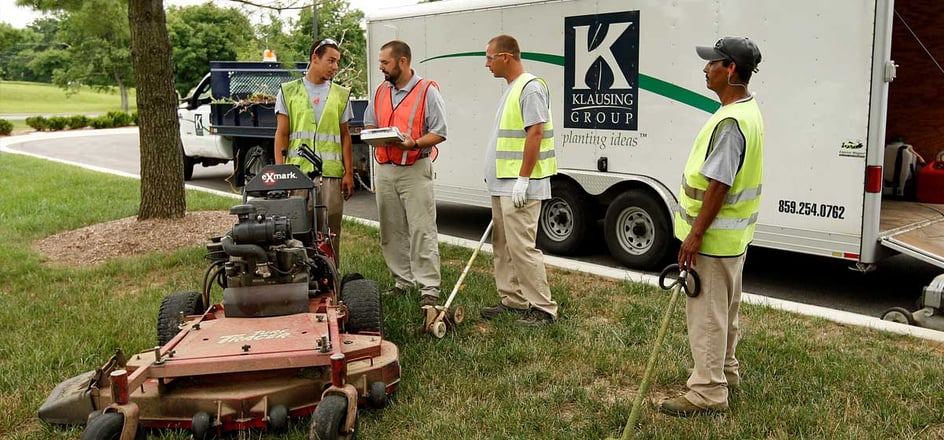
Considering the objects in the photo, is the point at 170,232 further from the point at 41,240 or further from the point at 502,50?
the point at 502,50

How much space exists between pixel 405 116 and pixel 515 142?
856 millimetres

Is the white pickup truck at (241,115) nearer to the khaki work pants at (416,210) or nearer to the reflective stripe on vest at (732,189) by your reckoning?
the khaki work pants at (416,210)

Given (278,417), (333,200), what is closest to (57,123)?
(333,200)

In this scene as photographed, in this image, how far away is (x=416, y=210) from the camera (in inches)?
237

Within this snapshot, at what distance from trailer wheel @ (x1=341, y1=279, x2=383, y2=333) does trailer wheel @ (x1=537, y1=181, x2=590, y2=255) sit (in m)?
3.77

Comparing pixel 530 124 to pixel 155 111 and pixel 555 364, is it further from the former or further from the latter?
pixel 155 111

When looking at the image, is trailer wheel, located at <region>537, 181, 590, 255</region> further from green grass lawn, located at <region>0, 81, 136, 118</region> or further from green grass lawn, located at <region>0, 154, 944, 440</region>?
green grass lawn, located at <region>0, 81, 136, 118</region>

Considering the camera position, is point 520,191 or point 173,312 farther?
point 520,191

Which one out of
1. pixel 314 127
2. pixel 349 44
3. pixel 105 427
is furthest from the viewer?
pixel 349 44

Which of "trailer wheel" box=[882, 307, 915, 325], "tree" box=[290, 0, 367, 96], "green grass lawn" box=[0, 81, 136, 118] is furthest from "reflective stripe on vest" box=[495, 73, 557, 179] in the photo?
"green grass lawn" box=[0, 81, 136, 118]

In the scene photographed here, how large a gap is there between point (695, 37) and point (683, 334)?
289 cm

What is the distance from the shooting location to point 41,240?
8883 millimetres

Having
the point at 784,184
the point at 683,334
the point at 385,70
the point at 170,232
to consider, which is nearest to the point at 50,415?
the point at 385,70

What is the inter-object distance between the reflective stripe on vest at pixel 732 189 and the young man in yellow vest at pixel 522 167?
1.65 metres
